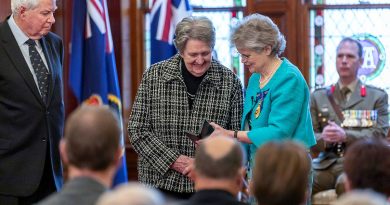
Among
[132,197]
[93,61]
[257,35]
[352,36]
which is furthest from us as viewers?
[352,36]

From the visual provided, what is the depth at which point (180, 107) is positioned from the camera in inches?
176

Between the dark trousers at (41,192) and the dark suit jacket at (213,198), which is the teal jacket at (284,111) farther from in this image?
the dark suit jacket at (213,198)

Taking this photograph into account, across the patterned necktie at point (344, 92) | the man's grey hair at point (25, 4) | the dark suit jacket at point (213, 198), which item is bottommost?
the patterned necktie at point (344, 92)

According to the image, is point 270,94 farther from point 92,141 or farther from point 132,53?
point 132,53

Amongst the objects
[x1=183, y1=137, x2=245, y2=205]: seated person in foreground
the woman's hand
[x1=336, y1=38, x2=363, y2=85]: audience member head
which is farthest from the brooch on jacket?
[x1=336, y1=38, x2=363, y2=85]: audience member head

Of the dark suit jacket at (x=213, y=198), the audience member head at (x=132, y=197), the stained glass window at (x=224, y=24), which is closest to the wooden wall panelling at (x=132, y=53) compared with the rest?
the stained glass window at (x=224, y=24)

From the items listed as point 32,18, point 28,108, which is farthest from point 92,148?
point 32,18

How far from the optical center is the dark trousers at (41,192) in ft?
14.8

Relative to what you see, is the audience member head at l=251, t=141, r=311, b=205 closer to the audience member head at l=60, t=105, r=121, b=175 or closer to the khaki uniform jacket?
the audience member head at l=60, t=105, r=121, b=175

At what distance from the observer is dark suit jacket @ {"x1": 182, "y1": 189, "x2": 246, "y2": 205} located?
269cm

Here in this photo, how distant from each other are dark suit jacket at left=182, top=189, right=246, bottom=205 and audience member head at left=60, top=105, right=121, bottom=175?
0.28m

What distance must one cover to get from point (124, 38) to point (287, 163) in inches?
174

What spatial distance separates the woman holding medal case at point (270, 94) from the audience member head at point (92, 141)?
1.55 meters

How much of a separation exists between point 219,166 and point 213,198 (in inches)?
5.1
